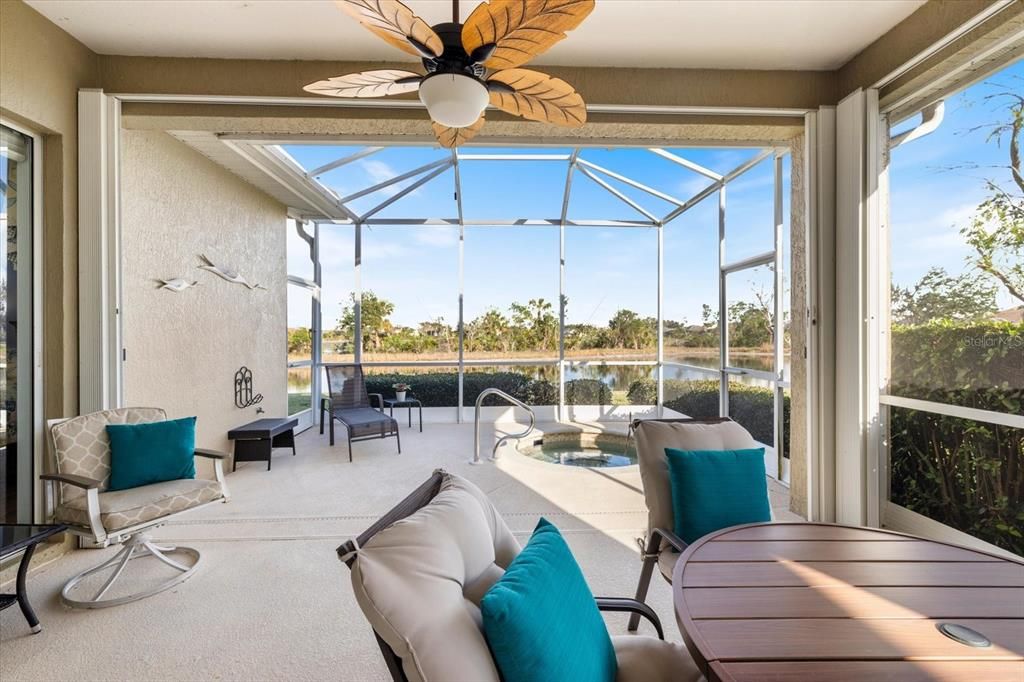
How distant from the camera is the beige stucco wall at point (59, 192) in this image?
264cm

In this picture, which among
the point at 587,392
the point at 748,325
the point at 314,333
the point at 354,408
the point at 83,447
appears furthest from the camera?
the point at 587,392

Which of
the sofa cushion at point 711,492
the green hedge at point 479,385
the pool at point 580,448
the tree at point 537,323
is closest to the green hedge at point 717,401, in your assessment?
the green hedge at point 479,385

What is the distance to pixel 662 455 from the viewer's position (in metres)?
2.13

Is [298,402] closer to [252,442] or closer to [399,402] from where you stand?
[399,402]

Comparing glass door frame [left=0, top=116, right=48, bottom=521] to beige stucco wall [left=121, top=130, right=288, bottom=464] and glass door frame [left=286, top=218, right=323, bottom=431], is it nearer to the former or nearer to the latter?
beige stucco wall [left=121, top=130, right=288, bottom=464]

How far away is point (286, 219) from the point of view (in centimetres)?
595

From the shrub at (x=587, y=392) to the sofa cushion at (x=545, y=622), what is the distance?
573cm

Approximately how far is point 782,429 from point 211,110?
4.77 metres

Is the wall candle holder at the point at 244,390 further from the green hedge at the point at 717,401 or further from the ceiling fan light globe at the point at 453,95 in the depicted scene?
the green hedge at the point at 717,401

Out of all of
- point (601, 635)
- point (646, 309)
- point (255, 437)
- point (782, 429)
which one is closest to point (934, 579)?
point (601, 635)

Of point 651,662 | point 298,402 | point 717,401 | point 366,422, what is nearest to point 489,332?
point 366,422

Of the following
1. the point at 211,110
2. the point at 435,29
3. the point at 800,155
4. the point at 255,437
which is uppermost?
the point at 211,110

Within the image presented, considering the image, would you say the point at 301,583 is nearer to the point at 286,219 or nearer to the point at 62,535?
the point at 62,535

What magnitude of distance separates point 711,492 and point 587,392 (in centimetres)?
494
